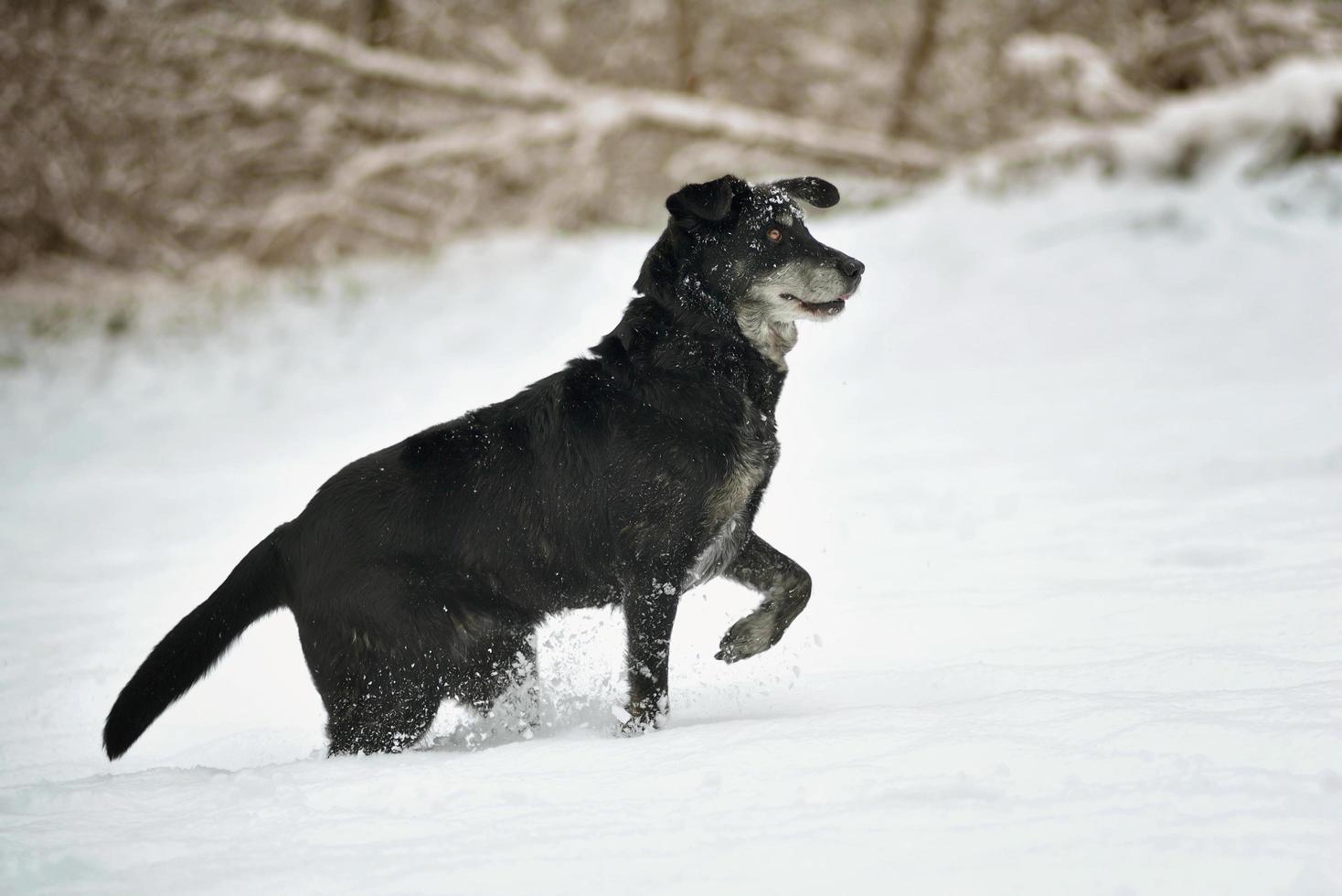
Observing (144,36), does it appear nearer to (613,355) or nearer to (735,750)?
(613,355)

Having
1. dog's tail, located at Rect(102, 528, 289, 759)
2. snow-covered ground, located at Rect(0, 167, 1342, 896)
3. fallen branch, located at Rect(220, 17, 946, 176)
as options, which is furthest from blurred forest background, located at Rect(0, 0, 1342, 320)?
dog's tail, located at Rect(102, 528, 289, 759)

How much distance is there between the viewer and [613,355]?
12.6 ft

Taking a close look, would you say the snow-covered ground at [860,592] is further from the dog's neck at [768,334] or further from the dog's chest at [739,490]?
the dog's neck at [768,334]

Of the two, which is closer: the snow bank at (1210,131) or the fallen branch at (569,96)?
the snow bank at (1210,131)

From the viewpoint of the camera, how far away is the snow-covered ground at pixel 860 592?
2.59 metres

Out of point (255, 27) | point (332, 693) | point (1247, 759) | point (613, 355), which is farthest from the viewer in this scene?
point (255, 27)

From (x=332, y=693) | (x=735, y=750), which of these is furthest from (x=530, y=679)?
(x=735, y=750)

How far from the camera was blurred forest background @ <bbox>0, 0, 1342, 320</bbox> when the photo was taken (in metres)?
13.1

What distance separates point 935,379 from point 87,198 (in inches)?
415

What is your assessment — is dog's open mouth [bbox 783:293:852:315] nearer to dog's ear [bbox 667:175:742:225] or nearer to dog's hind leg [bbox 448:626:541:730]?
dog's ear [bbox 667:175:742:225]

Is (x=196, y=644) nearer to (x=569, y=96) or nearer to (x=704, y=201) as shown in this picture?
(x=704, y=201)

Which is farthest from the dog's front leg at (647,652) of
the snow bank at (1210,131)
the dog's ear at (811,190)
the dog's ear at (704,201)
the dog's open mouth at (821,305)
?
the snow bank at (1210,131)

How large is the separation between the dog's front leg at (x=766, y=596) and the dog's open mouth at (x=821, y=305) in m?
0.80

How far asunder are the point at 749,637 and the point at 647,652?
24.2 inches
